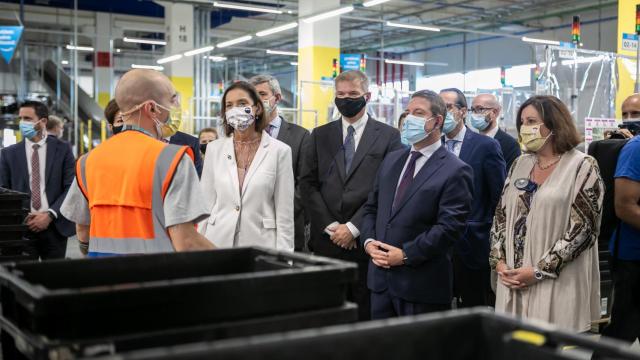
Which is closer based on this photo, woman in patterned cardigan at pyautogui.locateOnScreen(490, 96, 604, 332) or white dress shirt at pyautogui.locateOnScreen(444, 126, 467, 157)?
woman in patterned cardigan at pyautogui.locateOnScreen(490, 96, 604, 332)

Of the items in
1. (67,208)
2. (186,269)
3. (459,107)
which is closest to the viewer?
(186,269)

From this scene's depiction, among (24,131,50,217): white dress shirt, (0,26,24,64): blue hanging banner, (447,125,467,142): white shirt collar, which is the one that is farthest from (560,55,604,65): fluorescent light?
(0,26,24,64): blue hanging banner

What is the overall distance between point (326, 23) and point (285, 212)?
1310 cm

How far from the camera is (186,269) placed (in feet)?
4.46

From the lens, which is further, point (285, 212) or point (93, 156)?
point (285, 212)

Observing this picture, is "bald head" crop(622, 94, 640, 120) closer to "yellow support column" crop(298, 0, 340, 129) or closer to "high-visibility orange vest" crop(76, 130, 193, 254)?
"high-visibility orange vest" crop(76, 130, 193, 254)

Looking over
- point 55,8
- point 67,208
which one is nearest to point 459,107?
point 67,208

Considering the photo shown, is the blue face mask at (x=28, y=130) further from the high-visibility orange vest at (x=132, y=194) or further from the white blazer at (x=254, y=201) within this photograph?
the high-visibility orange vest at (x=132, y=194)

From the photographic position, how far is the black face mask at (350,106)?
378cm

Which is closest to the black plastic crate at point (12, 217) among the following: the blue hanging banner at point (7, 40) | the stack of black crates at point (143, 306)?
the stack of black crates at point (143, 306)

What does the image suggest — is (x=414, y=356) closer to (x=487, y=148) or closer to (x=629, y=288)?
(x=629, y=288)

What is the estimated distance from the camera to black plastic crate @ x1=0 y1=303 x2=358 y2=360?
3.24 ft

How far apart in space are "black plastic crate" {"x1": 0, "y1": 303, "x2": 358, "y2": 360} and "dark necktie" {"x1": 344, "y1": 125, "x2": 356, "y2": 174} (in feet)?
8.35

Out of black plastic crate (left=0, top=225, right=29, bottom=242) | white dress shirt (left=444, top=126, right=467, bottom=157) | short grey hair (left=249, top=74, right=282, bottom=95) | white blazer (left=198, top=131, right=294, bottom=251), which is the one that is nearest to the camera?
white blazer (left=198, top=131, right=294, bottom=251)
